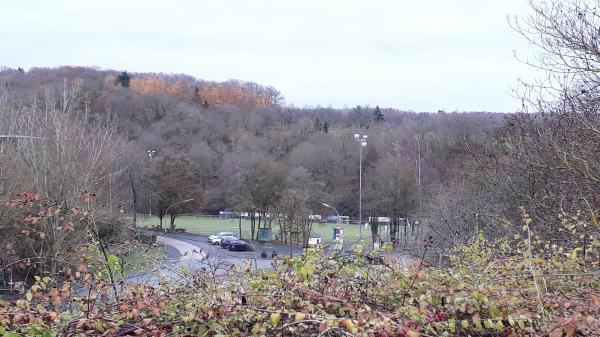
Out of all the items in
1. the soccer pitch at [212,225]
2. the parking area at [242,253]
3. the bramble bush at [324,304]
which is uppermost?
the bramble bush at [324,304]

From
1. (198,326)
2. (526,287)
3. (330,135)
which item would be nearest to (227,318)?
(198,326)

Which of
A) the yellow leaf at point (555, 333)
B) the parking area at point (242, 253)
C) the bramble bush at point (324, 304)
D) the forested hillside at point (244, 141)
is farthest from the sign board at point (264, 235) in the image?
the yellow leaf at point (555, 333)

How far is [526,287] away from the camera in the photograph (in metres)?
4.11

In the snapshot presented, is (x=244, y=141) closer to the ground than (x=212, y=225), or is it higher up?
higher up

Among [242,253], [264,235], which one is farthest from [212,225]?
[242,253]

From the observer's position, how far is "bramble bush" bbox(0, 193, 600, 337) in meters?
3.15

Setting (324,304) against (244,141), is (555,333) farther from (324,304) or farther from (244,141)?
(244,141)

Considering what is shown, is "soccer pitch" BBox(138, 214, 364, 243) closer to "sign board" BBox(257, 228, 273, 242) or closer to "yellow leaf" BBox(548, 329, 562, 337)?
"sign board" BBox(257, 228, 273, 242)

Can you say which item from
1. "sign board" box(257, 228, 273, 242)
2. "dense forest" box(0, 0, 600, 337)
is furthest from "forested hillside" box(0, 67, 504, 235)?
"sign board" box(257, 228, 273, 242)

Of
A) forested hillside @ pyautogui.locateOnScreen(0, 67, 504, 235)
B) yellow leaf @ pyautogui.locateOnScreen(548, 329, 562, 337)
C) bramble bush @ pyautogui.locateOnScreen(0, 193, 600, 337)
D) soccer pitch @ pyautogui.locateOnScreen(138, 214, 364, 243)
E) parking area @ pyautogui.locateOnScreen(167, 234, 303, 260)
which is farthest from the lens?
soccer pitch @ pyautogui.locateOnScreen(138, 214, 364, 243)

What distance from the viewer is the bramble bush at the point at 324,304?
3.15 metres

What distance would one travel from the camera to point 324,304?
3754mm

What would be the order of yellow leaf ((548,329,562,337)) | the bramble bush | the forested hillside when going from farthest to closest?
the forested hillside → the bramble bush → yellow leaf ((548,329,562,337))

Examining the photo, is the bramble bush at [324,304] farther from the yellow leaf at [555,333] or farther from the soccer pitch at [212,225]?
the soccer pitch at [212,225]
